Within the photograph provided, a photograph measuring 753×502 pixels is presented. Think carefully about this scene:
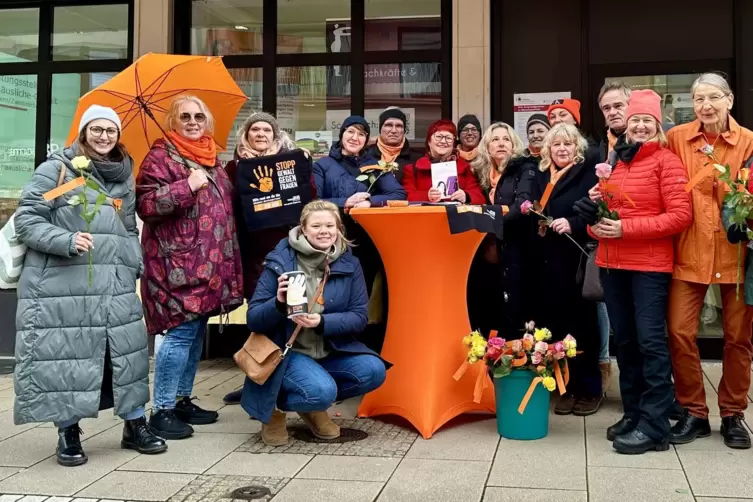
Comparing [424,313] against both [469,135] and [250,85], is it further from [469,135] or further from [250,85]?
[250,85]

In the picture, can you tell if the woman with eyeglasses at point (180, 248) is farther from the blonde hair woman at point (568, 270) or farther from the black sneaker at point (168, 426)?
the blonde hair woman at point (568, 270)

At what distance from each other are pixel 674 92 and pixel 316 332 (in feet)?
15.1

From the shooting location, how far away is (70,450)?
402 centimetres

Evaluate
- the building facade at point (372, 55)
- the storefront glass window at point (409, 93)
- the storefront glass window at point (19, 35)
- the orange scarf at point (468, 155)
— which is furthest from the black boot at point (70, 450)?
the storefront glass window at point (19, 35)

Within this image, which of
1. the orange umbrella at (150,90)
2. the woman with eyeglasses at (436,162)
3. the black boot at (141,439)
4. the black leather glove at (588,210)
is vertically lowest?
the black boot at (141,439)

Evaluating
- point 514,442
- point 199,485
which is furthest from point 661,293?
point 199,485

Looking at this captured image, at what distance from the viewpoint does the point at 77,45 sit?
828 centimetres

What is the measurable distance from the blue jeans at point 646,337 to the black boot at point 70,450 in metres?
3.04

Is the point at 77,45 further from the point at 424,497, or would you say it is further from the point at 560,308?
the point at 424,497

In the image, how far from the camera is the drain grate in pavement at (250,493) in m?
3.46

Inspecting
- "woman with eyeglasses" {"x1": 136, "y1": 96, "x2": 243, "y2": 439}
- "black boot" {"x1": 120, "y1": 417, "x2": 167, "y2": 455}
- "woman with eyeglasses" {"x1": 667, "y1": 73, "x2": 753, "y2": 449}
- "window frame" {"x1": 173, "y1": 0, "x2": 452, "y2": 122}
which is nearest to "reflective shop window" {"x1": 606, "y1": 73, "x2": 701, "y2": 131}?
"window frame" {"x1": 173, "y1": 0, "x2": 452, "y2": 122}

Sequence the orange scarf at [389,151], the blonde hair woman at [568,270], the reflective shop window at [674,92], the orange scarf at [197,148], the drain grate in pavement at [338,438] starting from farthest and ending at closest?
the reflective shop window at [674,92] < the orange scarf at [389,151] < the blonde hair woman at [568,270] < the orange scarf at [197,148] < the drain grate in pavement at [338,438]

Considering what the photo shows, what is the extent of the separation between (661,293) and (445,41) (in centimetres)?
422

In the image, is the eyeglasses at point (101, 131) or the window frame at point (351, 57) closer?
the eyeglasses at point (101, 131)
